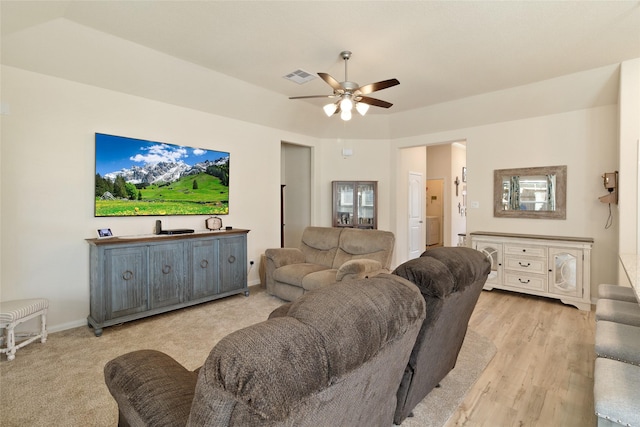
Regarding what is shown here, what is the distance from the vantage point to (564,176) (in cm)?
434

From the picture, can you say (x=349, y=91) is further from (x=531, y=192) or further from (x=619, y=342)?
(x=531, y=192)

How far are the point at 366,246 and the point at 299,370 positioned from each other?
3421mm

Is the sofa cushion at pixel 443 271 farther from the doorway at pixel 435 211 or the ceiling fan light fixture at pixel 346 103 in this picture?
the doorway at pixel 435 211

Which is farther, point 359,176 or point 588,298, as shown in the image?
point 359,176

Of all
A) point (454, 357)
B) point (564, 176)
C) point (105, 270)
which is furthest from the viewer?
point (564, 176)

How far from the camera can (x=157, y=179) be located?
3.94 m

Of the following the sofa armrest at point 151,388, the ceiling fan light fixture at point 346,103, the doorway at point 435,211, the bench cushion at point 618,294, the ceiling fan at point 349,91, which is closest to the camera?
the sofa armrest at point 151,388

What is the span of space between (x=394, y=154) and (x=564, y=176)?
276 cm

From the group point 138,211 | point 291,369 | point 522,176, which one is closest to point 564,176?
point 522,176

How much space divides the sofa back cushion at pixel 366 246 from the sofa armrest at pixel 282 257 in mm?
560

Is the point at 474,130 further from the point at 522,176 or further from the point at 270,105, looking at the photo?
the point at 270,105

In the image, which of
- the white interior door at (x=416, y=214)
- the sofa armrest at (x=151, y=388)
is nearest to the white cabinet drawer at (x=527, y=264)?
the white interior door at (x=416, y=214)

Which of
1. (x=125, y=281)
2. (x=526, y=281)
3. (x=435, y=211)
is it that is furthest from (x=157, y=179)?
(x=435, y=211)

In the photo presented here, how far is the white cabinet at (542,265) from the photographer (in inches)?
154
